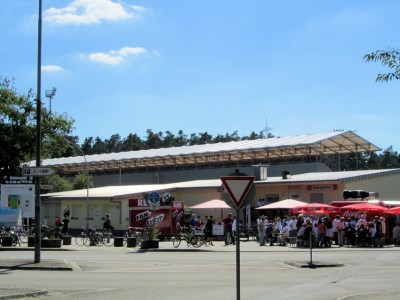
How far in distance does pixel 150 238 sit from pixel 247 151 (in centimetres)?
3092

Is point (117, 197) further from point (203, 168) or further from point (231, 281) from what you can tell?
point (231, 281)

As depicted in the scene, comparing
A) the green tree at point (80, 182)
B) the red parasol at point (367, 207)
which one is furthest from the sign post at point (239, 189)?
the green tree at point (80, 182)

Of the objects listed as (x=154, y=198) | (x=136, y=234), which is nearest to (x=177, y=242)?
(x=136, y=234)

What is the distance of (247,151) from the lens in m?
61.9

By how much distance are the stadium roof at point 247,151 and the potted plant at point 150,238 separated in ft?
85.7

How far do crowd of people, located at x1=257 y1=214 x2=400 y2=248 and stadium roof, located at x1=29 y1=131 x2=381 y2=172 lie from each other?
800 inches

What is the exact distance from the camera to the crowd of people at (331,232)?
33406mm

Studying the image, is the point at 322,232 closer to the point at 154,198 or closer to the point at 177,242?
the point at 177,242

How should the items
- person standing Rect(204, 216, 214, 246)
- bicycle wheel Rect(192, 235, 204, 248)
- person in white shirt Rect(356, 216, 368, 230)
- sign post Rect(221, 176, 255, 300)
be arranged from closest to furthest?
sign post Rect(221, 176, 255, 300) < bicycle wheel Rect(192, 235, 204, 248) < person in white shirt Rect(356, 216, 368, 230) < person standing Rect(204, 216, 214, 246)

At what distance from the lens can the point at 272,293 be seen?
46.7 feet

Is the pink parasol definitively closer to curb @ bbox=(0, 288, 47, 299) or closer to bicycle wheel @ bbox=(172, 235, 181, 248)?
bicycle wheel @ bbox=(172, 235, 181, 248)

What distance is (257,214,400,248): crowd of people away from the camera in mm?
33406

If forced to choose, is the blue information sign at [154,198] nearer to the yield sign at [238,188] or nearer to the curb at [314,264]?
the curb at [314,264]

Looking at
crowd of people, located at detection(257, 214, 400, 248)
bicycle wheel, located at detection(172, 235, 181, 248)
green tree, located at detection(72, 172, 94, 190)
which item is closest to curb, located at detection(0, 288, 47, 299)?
bicycle wheel, located at detection(172, 235, 181, 248)
